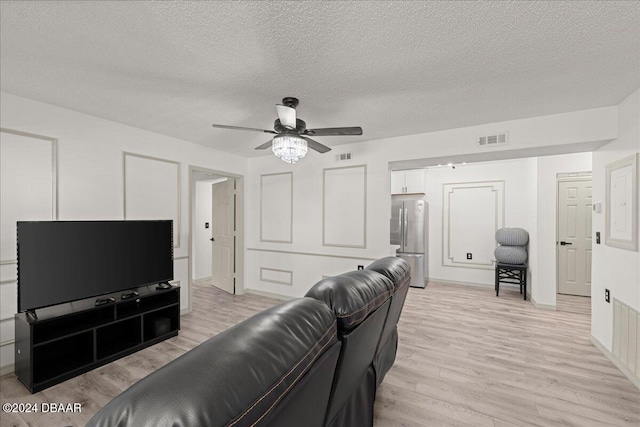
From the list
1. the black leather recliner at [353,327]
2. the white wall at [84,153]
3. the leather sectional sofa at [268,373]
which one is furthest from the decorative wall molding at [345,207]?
the leather sectional sofa at [268,373]

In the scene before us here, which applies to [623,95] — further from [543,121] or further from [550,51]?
[550,51]

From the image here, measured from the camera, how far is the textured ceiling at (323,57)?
5.23 ft

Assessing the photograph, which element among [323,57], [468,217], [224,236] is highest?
[323,57]

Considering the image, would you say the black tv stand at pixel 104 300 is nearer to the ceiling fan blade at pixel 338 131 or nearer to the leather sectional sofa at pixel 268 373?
the ceiling fan blade at pixel 338 131

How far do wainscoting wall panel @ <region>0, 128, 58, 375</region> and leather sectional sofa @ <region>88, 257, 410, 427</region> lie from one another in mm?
3113

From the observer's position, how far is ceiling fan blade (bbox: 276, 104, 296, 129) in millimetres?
2264

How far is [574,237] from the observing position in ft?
16.4

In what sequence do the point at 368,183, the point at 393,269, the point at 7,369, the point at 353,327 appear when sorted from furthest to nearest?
the point at 368,183, the point at 7,369, the point at 393,269, the point at 353,327

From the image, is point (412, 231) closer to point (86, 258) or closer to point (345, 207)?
point (345, 207)

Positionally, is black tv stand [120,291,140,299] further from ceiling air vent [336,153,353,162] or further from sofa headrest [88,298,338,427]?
ceiling air vent [336,153,353,162]

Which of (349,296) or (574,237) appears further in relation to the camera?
(574,237)

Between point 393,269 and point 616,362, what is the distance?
8.74 ft

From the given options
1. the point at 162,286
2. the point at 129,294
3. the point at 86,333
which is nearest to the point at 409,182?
the point at 162,286

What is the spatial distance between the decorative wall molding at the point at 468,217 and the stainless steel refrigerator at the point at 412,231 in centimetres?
50
